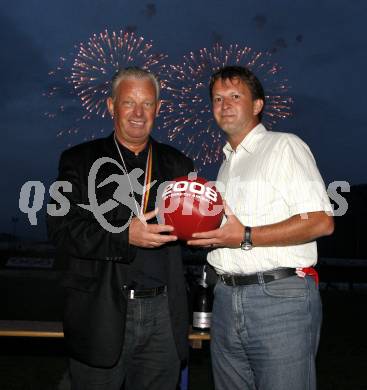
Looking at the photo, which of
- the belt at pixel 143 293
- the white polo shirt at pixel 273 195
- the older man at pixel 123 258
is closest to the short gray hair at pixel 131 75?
the older man at pixel 123 258

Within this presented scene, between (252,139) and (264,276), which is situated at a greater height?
(252,139)

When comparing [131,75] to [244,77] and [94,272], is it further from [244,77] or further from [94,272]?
[94,272]

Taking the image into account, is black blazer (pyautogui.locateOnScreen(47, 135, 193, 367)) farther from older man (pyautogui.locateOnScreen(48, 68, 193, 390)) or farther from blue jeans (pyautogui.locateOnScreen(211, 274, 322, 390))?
blue jeans (pyautogui.locateOnScreen(211, 274, 322, 390))

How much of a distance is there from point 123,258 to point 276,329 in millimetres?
1088

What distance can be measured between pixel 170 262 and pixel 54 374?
15.2 ft

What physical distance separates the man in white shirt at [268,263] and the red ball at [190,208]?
70 millimetres

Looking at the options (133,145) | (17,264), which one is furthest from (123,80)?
(17,264)

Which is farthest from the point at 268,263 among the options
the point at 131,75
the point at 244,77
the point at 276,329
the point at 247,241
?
the point at 131,75

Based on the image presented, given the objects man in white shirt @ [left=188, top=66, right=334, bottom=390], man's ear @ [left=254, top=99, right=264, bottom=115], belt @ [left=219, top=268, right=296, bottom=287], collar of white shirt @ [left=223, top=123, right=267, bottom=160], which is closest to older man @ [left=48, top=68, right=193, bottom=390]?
man in white shirt @ [left=188, top=66, right=334, bottom=390]

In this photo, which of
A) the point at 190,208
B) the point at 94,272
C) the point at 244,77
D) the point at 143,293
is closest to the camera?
the point at 190,208

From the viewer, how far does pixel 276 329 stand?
9.71 ft

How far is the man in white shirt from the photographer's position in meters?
2.95

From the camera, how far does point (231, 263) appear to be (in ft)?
10.5

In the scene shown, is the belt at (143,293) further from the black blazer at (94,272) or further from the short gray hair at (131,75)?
the short gray hair at (131,75)
